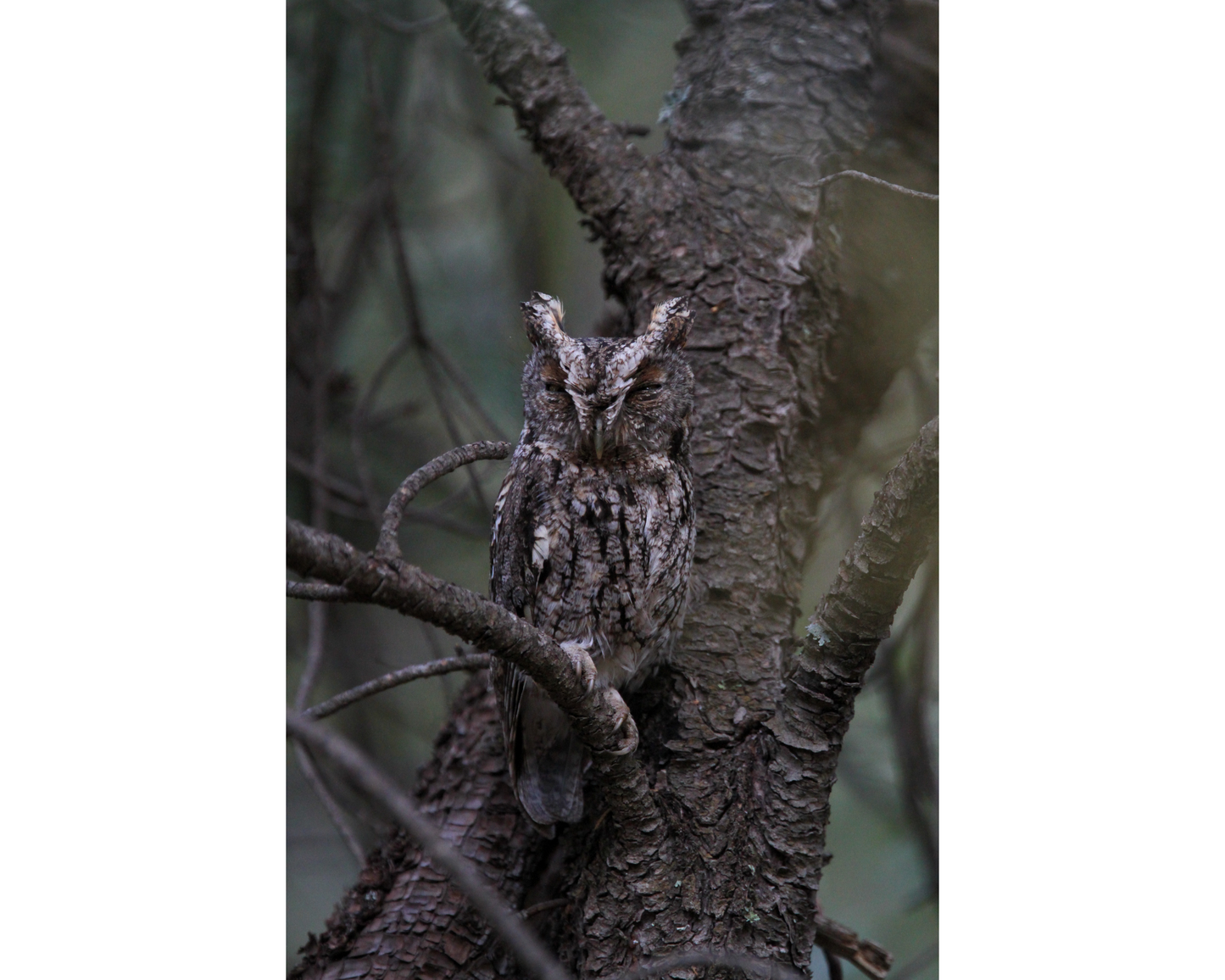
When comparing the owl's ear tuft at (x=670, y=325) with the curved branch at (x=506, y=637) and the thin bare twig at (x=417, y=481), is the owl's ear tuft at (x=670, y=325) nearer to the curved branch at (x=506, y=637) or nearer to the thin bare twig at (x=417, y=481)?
the thin bare twig at (x=417, y=481)

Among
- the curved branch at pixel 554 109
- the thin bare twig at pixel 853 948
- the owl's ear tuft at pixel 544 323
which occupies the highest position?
the curved branch at pixel 554 109

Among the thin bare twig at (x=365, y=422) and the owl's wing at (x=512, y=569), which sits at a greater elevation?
the thin bare twig at (x=365, y=422)

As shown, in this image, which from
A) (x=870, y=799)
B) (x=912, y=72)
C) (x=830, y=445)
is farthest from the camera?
(x=912, y=72)

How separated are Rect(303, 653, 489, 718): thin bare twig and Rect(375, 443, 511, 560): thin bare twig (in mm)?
292

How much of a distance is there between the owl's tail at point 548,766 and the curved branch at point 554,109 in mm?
1129

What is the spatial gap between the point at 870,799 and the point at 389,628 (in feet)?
4.06

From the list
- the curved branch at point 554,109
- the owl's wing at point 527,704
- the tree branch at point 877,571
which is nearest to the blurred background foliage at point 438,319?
the curved branch at point 554,109

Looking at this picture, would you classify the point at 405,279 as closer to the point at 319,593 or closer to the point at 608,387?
the point at 608,387

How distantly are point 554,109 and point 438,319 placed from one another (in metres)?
0.59

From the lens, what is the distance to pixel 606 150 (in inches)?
84.7

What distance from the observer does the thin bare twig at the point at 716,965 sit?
141 cm
